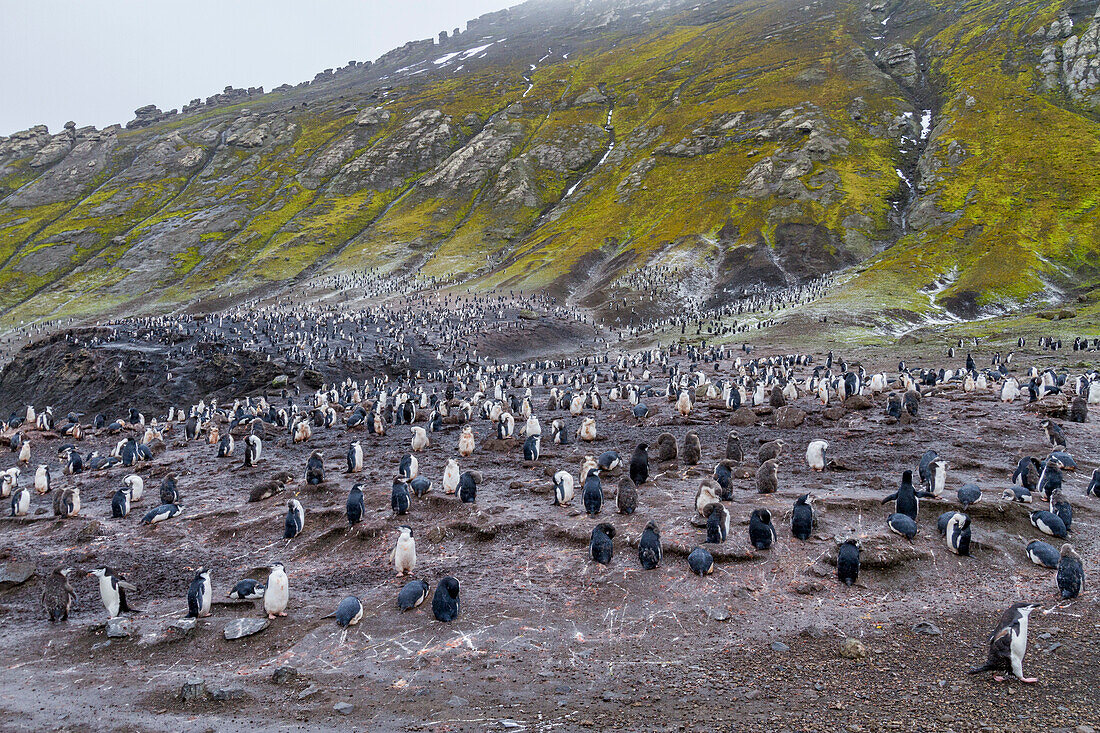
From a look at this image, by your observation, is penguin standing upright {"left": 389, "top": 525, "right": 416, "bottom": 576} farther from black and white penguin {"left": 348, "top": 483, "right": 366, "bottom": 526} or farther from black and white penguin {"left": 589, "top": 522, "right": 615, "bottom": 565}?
black and white penguin {"left": 589, "top": 522, "right": 615, "bottom": 565}

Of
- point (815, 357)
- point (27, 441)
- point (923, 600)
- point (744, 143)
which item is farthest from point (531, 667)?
point (744, 143)

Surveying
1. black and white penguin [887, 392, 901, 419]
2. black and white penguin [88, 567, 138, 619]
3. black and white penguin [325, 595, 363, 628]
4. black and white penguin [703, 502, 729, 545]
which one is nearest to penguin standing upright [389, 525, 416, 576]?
black and white penguin [325, 595, 363, 628]

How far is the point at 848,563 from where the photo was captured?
10.5 meters

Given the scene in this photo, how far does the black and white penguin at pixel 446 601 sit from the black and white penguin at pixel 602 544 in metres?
2.68

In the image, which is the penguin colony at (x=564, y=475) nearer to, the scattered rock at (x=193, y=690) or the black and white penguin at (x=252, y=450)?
the black and white penguin at (x=252, y=450)

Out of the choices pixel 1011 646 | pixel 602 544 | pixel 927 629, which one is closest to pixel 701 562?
pixel 602 544

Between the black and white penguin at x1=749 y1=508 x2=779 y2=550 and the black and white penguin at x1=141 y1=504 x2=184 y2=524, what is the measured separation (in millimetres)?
14042

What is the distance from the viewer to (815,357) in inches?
1778

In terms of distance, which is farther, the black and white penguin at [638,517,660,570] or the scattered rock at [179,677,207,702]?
the black and white penguin at [638,517,660,570]

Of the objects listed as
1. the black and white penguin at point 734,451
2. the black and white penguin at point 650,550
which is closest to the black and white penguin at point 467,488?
the black and white penguin at point 650,550

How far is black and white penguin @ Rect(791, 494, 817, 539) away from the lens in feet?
38.8

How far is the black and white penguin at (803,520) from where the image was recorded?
465 inches

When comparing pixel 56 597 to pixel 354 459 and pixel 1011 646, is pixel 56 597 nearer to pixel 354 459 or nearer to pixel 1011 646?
pixel 354 459

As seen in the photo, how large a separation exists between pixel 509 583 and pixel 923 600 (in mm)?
6531
